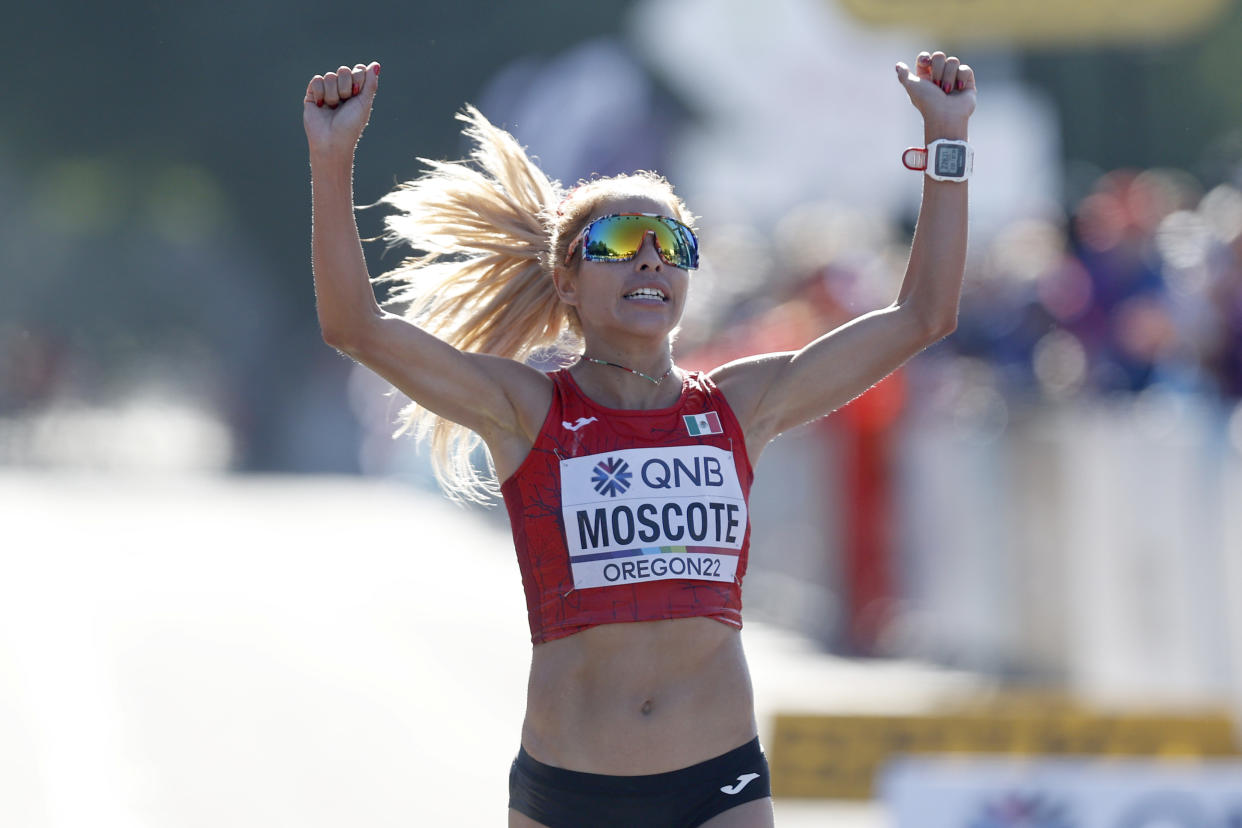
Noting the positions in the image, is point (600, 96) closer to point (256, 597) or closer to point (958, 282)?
point (256, 597)

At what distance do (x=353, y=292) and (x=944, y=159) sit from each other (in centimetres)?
141

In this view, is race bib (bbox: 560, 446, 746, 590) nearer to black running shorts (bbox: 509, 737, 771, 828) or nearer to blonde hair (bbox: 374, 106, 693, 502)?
black running shorts (bbox: 509, 737, 771, 828)

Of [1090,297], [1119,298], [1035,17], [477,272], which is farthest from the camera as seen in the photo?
[1035,17]

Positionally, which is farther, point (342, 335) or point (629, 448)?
point (629, 448)

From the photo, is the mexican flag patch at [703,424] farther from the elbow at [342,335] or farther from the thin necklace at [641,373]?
the elbow at [342,335]

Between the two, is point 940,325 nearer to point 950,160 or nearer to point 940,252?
point 940,252

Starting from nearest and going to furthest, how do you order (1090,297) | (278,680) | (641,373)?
(641,373), (1090,297), (278,680)

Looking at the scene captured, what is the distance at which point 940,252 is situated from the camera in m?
4.72

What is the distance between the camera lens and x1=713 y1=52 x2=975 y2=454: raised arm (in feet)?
15.3

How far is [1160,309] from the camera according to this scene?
405 inches

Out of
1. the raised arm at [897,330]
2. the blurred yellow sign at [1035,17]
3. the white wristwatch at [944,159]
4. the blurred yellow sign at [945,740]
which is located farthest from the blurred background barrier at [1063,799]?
the blurred yellow sign at [1035,17]

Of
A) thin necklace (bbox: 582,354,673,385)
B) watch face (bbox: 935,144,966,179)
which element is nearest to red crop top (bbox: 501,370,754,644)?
thin necklace (bbox: 582,354,673,385)

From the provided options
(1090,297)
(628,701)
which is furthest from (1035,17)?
(628,701)

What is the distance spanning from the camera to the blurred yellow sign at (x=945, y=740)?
25.1 ft
